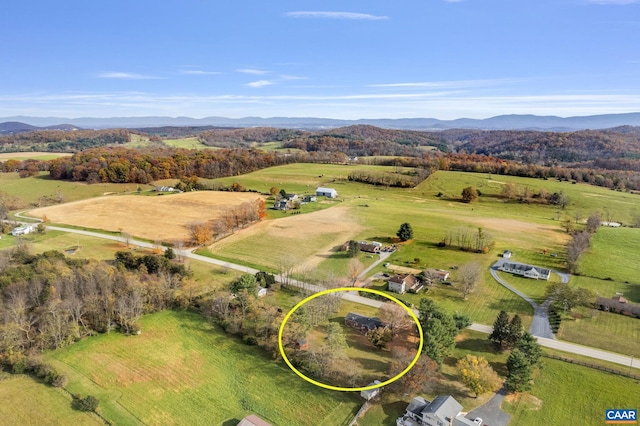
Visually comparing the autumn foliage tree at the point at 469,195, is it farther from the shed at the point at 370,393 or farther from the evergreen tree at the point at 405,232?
the shed at the point at 370,393

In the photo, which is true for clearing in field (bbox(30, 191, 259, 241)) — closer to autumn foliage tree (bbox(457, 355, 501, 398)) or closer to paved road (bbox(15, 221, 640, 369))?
paved road (bbox(15, 221, 640, 369))

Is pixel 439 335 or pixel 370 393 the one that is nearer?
pixel 370 393

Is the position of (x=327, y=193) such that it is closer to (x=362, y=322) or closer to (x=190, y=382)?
(x=362, y=322)

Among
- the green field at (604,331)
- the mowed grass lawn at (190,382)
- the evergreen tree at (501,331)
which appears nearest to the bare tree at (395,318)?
the evergreen tree at (501,331)

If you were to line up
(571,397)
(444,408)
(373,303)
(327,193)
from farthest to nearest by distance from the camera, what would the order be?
1. (327,193)
2. (373,303)
3. (571,397)
4. (444,408)

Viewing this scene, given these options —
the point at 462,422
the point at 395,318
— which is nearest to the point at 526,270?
the point at 395,318

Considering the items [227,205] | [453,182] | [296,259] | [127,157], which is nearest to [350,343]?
[296,259]

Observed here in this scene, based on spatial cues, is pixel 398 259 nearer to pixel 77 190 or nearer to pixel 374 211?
pixel 374 211
